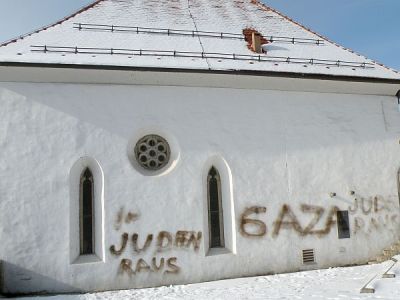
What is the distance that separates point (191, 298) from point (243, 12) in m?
9.52

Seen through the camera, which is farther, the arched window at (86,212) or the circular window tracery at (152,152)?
the circular window tracery at (152,152)

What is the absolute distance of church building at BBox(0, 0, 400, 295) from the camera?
354 inches

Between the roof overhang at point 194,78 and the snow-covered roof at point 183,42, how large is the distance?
165 millimetres

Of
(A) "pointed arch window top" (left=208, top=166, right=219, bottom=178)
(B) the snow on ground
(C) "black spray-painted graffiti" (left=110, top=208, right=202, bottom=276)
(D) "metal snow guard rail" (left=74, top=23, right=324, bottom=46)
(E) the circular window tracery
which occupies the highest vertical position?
(D) "metal snow guard rail" (left=74, top=23, right=324, bottom=46)

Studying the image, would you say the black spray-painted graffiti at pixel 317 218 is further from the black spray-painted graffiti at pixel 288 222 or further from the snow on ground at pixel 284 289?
the snow on ground at pixel 284 289

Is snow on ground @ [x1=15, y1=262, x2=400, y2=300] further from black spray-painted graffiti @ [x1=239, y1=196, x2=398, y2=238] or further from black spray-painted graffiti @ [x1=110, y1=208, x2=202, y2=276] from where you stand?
black spray-painted graffiti @ [x1=239, y1=196, x2=398, y2=238]

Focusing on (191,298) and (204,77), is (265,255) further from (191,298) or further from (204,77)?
(204,77)

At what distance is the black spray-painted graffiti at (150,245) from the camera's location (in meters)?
9.15

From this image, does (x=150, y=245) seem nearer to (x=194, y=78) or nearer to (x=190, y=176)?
(x=190, y=176)

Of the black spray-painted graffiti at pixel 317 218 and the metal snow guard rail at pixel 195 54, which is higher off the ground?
the metal snow guard rail at pixel 195 54

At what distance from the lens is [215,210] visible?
399 inches

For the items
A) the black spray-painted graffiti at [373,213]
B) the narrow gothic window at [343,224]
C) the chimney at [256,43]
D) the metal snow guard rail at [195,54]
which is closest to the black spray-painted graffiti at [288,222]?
the narrow gothic window at [343,224]

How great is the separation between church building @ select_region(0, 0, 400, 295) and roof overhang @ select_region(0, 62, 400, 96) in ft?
0.13

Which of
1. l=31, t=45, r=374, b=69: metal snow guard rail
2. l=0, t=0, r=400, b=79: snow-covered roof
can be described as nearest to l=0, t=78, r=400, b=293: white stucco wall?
l=0, t=0, r=400, b=79: snow-covered roof
